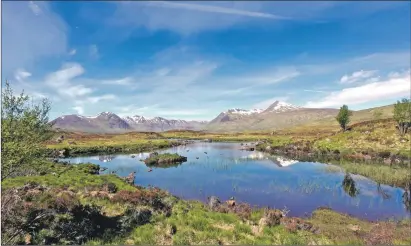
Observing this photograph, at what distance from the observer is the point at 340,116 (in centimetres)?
13712

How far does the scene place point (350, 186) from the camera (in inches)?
1912

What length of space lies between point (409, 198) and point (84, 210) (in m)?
37.9

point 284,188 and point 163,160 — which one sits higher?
point 163,160

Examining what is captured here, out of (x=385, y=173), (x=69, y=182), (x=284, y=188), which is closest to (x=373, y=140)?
(x=385, y=173)

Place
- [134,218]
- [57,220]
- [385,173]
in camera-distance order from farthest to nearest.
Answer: [385,173], [134,218], [57,220]

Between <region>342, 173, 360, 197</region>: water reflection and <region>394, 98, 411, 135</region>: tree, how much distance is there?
51.5 meters

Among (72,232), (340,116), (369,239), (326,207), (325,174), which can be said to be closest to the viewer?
(72,232)

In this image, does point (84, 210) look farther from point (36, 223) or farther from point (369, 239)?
point (369, 239)

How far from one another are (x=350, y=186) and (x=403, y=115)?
6043cm

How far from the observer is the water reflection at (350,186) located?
44.1 m

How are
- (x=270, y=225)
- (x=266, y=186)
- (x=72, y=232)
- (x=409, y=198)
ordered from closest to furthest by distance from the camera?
(x=72, y=232) < (x=270, y=225) < (x=409, y=198) < (x=266, y=186)

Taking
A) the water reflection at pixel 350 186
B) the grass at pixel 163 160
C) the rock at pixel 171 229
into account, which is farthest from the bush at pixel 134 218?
the grass at pixel 163 160

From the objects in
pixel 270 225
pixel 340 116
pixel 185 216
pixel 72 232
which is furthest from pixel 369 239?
pixel 340 116

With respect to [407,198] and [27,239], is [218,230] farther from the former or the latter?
[407,198]
